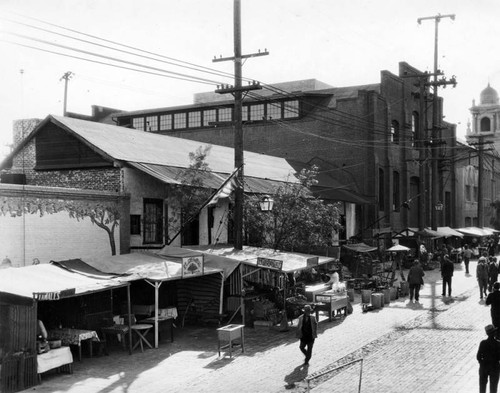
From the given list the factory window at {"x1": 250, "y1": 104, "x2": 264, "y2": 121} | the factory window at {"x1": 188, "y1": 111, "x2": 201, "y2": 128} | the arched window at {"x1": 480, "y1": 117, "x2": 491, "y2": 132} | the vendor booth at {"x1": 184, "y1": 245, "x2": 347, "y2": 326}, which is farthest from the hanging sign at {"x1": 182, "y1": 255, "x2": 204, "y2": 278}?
the arched window at {"x1": 480, "y1": 117, "x2": 491, "y2": 132}

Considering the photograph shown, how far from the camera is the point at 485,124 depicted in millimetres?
96562

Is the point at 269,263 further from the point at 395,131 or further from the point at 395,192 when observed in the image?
the point at 395,131

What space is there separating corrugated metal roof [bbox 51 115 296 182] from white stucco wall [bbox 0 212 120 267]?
3269mm

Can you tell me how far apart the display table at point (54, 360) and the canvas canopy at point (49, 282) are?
1195 millimetres

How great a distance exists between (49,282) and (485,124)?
9364 cm

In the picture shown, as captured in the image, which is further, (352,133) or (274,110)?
(274,110)

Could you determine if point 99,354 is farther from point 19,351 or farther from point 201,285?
point 201,285

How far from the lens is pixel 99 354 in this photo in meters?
15.1

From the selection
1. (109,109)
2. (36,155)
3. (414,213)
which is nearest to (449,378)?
(36,155)

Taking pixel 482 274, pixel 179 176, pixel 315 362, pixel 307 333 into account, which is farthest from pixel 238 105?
pixel 482 274

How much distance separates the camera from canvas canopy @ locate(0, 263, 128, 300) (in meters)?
12.7

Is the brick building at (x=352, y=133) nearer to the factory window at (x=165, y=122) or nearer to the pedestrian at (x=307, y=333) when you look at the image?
the factory window at (x=165, y=122)

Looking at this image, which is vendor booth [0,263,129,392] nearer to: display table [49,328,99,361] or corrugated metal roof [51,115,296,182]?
display table [49,328,99,361]

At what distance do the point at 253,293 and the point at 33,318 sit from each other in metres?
8.39
